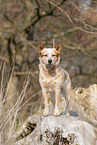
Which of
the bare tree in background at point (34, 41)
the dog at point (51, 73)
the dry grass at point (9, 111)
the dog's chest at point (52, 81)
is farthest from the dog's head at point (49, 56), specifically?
the bare tree in background at point (34, 41)

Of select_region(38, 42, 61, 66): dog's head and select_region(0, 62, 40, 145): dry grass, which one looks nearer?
select_region(38, 42, 61, 66): dog's head

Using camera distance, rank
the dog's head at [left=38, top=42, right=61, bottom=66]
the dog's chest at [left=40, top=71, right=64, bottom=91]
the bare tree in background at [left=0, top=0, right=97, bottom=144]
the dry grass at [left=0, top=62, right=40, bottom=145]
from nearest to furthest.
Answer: the dog's head at [left=38, top=42, right=61, bottom=66], the dog's chest at [left=40, top=71, right=64, bottom=91], the dry grass at [left=0, top=62, right=40, bottom=145], the bare tree in background at [left=0, top=0, right=97, bottom=144]

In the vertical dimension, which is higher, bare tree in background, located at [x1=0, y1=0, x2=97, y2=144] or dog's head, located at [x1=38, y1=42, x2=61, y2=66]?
bare tree in background, located at [x1=0, y1=0, x2=97, y2=144]

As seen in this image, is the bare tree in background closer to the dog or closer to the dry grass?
the dry grass

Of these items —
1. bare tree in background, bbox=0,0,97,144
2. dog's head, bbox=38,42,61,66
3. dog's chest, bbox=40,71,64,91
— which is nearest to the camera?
dog's head, bbox=38,42,61,66

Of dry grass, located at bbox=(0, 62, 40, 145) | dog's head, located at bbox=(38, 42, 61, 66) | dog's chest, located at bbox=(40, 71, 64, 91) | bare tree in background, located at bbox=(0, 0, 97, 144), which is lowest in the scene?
dry grass, located at bbox=(0, 62, 40, 145)

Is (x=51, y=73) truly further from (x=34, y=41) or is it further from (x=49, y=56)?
(x=34, y=41)

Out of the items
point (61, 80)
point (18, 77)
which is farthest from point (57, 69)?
point (18, 77)

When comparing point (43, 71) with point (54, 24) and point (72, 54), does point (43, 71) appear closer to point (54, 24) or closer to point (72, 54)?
point (72, 54)

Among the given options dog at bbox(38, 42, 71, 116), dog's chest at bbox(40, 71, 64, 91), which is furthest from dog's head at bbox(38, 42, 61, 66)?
dog's chest at bbox(40, 71, 64, 91)

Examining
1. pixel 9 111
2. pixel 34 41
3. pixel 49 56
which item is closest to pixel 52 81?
pixel 49 56

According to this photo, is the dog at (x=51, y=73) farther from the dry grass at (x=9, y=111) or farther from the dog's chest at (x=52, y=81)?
the dry grass at (x=9, y=111)

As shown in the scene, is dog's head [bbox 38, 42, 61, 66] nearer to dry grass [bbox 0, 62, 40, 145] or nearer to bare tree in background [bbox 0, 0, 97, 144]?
dry grass [bbox 0, 62, 40, 145]

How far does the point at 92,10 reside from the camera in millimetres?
3246
